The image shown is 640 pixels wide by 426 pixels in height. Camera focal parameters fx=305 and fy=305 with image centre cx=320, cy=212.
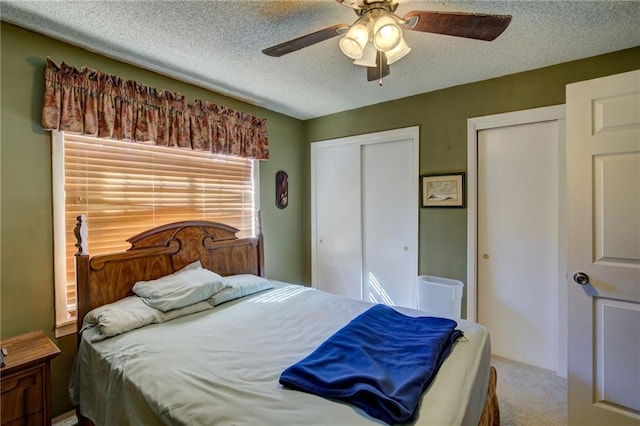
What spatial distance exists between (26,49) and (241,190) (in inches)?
73.9

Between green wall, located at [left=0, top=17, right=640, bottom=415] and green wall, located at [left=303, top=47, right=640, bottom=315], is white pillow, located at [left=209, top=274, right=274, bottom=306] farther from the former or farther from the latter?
green wall, located at [left=303, top=47, right=640, bottom=315]

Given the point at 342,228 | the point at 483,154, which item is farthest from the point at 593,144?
the point at 342,228

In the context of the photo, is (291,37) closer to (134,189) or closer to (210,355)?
(134,189)

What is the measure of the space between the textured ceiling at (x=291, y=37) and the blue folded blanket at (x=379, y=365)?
1.81 meters

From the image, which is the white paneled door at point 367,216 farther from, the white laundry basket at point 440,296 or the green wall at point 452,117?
the white laundry basket at point 440,296

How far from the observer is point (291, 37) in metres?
2.04

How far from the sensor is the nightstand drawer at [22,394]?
1.47 metres

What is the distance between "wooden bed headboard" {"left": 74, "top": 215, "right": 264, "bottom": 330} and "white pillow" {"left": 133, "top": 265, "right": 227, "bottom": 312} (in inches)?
4.2

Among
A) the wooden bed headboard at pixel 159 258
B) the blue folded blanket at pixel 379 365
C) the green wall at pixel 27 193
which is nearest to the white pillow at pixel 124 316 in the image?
the wooden bed headboard at pixel 159 258

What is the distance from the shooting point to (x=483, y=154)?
2857mm

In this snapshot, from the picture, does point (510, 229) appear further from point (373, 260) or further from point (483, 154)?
point (373, 260)

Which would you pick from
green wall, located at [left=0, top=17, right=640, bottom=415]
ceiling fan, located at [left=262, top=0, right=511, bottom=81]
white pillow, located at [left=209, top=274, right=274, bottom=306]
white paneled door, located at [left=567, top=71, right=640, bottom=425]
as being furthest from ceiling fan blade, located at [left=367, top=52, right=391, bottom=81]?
white pillow, located at [left=209, top=274, right=274, bottom=306]

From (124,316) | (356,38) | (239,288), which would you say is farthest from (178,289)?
(356,38)

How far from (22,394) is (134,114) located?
6.07ft
